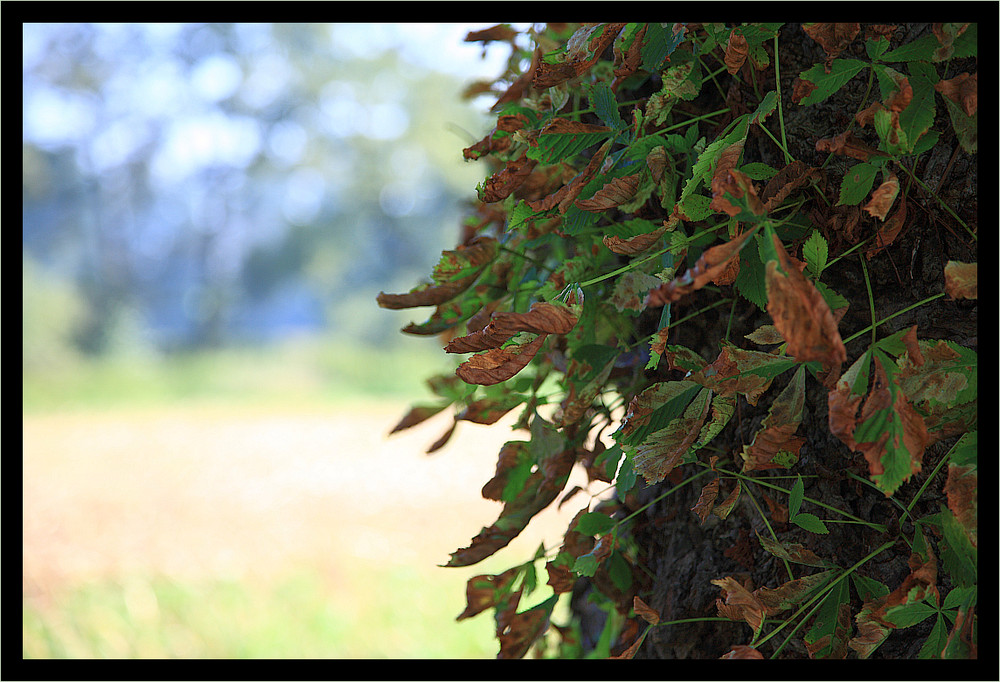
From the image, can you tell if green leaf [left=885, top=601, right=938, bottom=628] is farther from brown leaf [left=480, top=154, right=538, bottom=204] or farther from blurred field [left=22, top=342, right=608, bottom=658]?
blurred field [left=22, top=342, right=608, bottom=658]

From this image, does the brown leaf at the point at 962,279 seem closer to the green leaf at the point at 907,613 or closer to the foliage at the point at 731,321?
the foliage at the point at 731,321

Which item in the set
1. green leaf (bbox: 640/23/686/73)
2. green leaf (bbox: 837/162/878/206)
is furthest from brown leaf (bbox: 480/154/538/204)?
green leaf (bbox: 837/162/878/206)

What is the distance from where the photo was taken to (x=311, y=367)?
10.1 m

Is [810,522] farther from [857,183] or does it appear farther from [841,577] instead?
[857,183]

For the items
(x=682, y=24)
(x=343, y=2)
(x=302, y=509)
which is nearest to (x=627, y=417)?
(x=682, y=24)

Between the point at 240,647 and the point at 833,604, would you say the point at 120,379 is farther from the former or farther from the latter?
the point at 833,604

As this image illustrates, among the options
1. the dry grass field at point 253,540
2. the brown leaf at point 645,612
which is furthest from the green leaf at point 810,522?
the dry grass field at point 253,540

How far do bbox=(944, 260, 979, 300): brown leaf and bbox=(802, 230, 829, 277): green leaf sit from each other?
7 cm

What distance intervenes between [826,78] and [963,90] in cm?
8

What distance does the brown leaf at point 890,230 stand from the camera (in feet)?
1.59

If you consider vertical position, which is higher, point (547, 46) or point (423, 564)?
point (547, 46)

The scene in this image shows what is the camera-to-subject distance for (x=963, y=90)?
0.46 m

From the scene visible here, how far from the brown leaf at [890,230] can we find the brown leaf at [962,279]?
5cm

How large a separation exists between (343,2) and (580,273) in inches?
10.8
